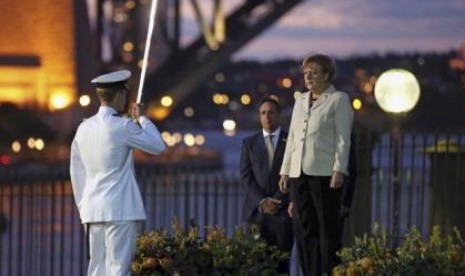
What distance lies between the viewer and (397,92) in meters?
14.2

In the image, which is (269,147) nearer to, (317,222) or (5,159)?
(317,222)

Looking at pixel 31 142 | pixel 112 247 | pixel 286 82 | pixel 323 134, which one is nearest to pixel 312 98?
pixel 323 134

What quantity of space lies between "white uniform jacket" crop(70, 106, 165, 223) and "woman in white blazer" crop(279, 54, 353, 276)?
1.12 metres

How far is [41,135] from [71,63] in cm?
719

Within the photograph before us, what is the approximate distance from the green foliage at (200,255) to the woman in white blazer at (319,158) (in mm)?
394

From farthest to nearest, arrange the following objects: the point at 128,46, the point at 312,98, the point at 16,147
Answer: the point at 128,46
the point at 16,147
the point at 312,98


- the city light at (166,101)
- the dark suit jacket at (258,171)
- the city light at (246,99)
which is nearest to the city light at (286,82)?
the city light at (246,99)

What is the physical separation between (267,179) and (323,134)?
1.19 metres

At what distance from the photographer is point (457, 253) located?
298 inches

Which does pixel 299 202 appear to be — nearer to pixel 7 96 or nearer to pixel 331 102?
pixel 331 102

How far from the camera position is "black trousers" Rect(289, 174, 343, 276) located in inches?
332

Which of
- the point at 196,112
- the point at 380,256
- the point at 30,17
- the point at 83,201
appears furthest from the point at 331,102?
the point at 196,112

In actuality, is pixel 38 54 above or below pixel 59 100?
above

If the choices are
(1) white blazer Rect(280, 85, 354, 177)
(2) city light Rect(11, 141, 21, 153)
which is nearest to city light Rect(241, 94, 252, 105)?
(2) city light Rect(11, 141, 21, 153)
